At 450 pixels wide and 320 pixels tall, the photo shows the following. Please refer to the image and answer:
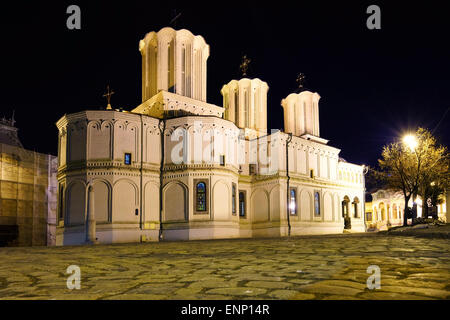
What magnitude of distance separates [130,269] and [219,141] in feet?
79.8

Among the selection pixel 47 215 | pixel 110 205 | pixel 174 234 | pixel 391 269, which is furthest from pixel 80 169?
pixel 391 269

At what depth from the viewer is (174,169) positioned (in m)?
29.5

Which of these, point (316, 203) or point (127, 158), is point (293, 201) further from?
point (127, 158)

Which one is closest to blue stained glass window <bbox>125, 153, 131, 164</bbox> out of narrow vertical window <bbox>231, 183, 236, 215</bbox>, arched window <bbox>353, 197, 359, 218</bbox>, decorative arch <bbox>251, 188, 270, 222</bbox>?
narrow vertical window <bbox>231, 183, 236, 215</bbox>

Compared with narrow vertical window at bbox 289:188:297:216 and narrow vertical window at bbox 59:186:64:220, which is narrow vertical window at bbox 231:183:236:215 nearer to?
narrow vertical window at bbox 289:188:297:216

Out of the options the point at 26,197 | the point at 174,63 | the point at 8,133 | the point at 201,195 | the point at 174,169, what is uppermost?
the point at 174,63

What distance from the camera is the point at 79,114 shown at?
2839 centimetres

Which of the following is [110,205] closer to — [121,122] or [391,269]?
[121,122]

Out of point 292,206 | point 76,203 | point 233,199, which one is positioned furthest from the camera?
point 292,206

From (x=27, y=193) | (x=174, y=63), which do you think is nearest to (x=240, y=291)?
(x=174, y=63)

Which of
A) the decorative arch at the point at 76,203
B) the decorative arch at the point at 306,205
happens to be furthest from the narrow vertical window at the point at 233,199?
the decorative arch at the point at 76,203

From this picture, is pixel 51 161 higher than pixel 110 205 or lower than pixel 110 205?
higher

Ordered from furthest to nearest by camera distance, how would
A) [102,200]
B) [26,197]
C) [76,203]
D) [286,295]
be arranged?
[26,197]
[76,203]
[102,200]
[286,295]

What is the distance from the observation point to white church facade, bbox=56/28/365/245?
27.4 metres
